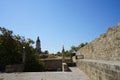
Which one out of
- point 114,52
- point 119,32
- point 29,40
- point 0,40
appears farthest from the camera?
point 29,40

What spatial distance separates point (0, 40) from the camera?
17.2 meters

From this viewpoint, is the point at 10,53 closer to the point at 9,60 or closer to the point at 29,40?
the point at 9,60

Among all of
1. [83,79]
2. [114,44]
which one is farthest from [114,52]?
[83,79]

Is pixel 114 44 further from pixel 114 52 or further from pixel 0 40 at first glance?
pixel 0 40

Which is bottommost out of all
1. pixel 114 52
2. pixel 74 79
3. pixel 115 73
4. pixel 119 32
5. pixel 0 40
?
pixel 74 79

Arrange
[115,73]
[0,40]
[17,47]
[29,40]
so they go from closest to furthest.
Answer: [115,73] < [0,40] < [17,47] < [29,40]

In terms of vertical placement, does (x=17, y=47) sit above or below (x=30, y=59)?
above

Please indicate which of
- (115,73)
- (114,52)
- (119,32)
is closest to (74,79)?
(114,52)

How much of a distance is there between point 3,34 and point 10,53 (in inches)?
91.1

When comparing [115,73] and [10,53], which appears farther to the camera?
[10,53]

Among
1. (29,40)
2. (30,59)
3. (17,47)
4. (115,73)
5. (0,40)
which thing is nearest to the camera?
(115,73)

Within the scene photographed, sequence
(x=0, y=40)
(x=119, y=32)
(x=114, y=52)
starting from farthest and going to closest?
(x=0, y=40), (x=114, y=52), (x=119, y=32)

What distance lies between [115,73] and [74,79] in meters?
4.32

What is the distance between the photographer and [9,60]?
1742cm
